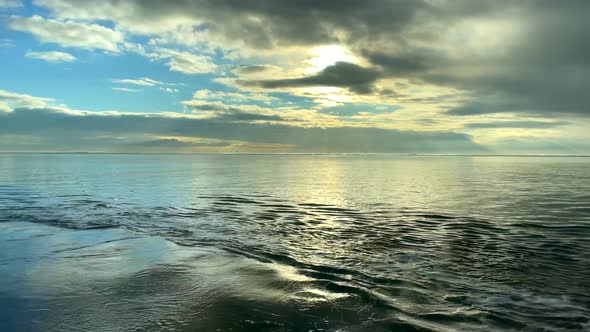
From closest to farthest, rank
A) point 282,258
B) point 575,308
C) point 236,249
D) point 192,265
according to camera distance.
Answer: point 575,308, point 192,265, point 282,258, point 236,249

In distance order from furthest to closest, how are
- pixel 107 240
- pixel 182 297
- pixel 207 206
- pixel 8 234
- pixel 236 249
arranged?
pixel 207 206 → pixel 8 234 → pixel 107 240 → pixel 236 249 → pixel 182 297

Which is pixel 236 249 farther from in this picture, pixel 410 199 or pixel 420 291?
pixel 410 199

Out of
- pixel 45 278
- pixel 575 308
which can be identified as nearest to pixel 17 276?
pixel 45 278

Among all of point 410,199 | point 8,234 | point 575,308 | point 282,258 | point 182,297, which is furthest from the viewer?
point 410,199

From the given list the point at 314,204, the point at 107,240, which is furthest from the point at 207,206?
the point at 107,240

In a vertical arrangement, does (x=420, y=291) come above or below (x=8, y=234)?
above

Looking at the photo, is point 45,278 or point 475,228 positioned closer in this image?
point 45,278

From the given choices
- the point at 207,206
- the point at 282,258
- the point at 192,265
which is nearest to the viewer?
the point at 192,265

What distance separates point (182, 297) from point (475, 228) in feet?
50.9

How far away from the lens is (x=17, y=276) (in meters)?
11.2

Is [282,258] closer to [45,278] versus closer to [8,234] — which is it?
[45,278]

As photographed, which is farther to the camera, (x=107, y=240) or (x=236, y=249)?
(x=107, y=240)

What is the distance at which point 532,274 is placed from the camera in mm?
11641

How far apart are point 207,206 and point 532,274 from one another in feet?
69.6
